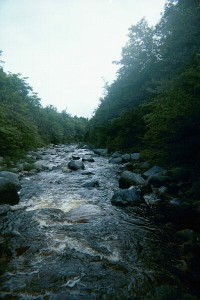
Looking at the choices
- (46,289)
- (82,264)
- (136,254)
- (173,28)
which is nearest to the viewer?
(46,289)

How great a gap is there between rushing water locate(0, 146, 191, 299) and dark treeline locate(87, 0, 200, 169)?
139 inches

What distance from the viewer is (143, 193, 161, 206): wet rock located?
7.42 meters

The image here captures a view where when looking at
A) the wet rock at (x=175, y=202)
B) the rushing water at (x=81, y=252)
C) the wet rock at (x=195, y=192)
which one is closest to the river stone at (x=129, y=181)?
the rushing water at (x=81, y=252)

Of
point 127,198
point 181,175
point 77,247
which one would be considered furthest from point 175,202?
point 77,247

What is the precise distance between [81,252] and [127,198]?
10.2 ft

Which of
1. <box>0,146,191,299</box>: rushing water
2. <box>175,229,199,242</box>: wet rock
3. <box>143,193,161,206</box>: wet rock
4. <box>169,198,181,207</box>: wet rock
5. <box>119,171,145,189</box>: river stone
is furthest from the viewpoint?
<box>119,171,145,189</box>: river stone

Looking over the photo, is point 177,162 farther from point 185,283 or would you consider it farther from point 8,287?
point 8,287

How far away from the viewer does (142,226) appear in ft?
19.2

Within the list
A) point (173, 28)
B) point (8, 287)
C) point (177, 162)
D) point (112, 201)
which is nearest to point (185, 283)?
point (8, 287)

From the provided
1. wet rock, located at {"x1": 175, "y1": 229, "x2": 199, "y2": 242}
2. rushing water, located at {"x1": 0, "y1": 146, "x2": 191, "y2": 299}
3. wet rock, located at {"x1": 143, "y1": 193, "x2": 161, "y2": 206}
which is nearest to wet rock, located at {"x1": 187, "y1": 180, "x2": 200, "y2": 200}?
A: wet rock, located at {"x1": 143, "y1": 193, "x2": 161, "y2": 206}

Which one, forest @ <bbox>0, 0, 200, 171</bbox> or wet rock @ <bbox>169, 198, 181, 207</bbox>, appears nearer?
wet rock @ <bbox>169, 198, 181, 207</bbox>

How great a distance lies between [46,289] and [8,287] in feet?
1.88

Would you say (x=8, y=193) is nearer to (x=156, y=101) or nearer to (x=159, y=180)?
(x=159, y=180)

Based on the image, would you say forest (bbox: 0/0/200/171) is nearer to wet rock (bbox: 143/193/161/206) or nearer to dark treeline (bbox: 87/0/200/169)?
dark treeline (bbox: 87/0/200/169)
